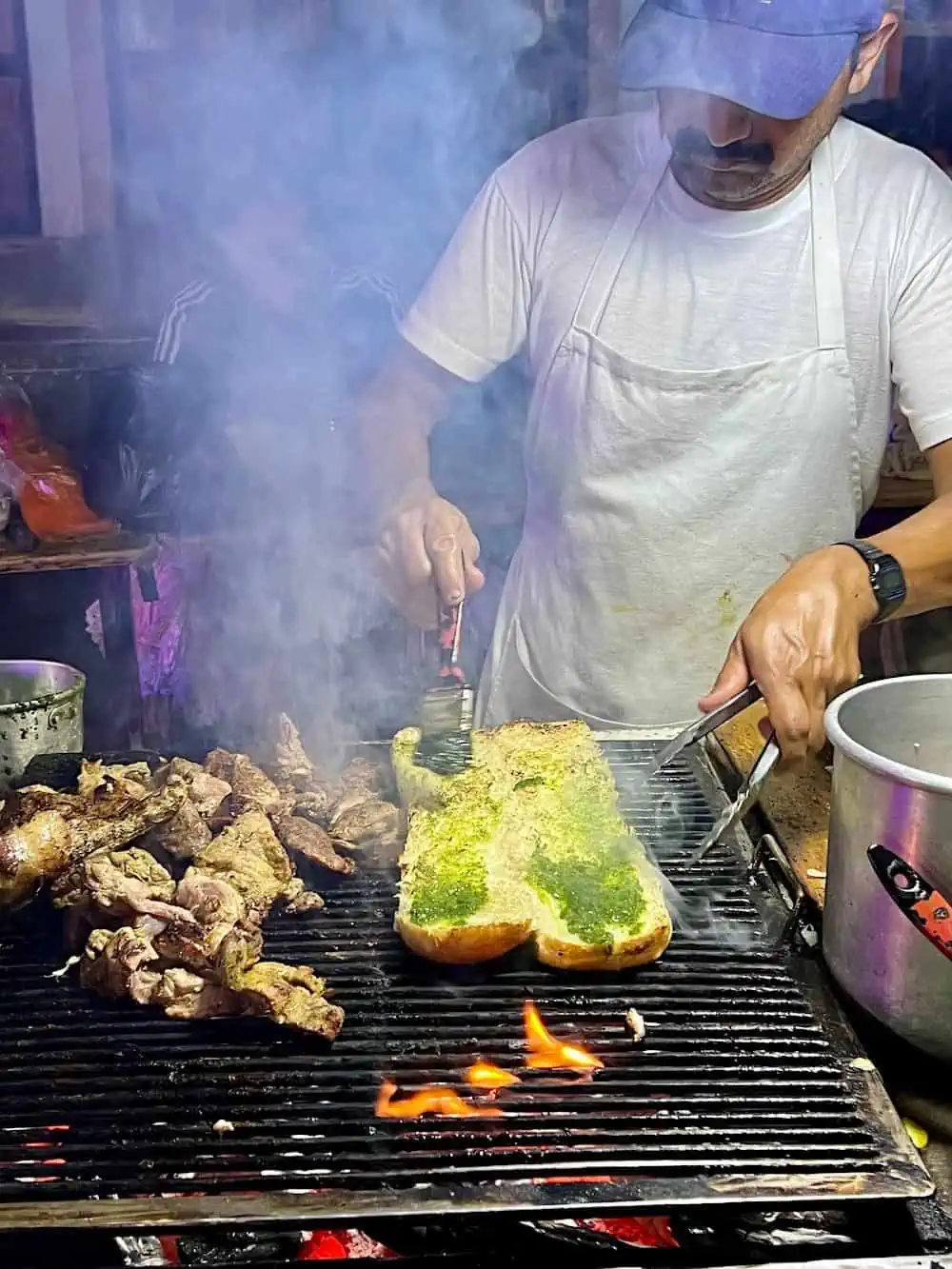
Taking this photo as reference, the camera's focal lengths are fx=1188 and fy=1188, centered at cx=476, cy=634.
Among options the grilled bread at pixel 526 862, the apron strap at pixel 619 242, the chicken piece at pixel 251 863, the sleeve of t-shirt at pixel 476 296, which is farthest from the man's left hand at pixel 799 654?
the sleeve of t-shirt at pixel 476 296

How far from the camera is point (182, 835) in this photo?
238 centimetres

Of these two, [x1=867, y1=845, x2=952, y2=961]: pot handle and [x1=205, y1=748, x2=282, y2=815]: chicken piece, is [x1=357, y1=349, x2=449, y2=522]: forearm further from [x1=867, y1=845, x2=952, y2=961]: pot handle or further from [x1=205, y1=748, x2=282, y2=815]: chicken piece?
[x1=867, y1=845, x2=952, y2=961]: pot handle

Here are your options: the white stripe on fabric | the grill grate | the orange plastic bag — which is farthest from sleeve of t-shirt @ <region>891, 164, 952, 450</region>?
the orange plastic bag

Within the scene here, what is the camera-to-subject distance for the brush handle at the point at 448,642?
2.90m

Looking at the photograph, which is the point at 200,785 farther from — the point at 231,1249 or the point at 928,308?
the point at 928,308

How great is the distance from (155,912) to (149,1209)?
0.67m

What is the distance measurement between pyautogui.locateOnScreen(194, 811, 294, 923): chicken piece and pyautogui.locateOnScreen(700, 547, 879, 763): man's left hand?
35.0 inches

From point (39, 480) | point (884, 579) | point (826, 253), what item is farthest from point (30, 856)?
point (39, 480)

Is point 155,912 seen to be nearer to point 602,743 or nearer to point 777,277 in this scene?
point 602,743

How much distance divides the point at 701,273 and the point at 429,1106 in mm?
2416

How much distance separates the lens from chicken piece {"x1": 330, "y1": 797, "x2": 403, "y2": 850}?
2.46 meters

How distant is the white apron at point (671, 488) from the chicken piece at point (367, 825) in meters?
1.09

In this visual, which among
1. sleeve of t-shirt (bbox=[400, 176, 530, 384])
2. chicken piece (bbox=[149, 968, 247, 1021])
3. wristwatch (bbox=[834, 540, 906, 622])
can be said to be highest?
sleeve of t-shirt (bbox=[400, 176, 530, 384])

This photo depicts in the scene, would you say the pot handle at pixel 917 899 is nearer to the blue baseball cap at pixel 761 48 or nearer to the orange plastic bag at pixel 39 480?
the blue baseball cap at pixel 761 48
